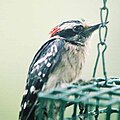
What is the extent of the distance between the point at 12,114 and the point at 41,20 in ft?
3.05

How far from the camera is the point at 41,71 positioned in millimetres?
3156

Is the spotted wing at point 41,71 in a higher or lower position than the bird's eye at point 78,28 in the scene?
lower

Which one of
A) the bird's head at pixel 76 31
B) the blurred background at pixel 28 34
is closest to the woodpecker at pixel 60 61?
the bird's head at pixel 76 31

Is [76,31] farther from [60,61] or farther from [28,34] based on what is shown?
[28,34]

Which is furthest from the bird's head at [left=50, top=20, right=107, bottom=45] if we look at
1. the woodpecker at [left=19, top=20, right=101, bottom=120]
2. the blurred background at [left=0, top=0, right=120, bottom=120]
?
the blurred background at [left=0, top=0, right=120, bottom=120]

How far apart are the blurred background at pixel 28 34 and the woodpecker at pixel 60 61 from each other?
4.34 ft

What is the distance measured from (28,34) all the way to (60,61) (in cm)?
202

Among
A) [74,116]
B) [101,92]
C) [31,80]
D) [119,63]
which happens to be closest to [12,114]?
[119,63]

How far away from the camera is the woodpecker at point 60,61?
312cm

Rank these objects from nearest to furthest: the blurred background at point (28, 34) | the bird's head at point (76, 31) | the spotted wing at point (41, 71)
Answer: the spotted wing at point (41, 71), the bird's head at point (76, 31), the blurred background at point (28, 34)

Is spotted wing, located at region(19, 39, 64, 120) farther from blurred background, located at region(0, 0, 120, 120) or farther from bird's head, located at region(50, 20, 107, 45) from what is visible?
blurred background, located at region(0, 0, 120, 120)

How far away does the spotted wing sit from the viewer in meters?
3.07

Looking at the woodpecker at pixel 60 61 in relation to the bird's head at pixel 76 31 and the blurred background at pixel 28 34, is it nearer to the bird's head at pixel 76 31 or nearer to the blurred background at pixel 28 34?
the bird's head at pixel 76 31

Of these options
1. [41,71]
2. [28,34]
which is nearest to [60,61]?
[41,71]
